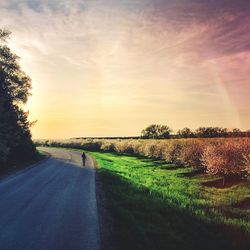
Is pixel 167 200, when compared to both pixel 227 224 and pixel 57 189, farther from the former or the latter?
pixel 57 189

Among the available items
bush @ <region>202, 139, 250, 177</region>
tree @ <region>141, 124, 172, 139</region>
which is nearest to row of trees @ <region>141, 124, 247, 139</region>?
tree @ <region>141, 124, 172, 139</region>

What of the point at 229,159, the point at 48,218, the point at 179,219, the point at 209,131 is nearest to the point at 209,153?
the point at 229,159

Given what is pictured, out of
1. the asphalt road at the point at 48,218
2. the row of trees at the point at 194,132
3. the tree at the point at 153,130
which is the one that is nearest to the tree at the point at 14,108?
the asphalt road at the point at 48,218

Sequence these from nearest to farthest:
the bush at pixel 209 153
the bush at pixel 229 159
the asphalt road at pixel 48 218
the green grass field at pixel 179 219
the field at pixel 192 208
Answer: the asphalt road at pixel 48 218 → the green grass field at pixel 179 219 → the field at pixel 192 208 → the bush at pixel 229 159 → the bush at pixel 209 153

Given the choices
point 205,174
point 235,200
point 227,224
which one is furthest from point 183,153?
point 227,224

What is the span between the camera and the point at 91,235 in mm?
10641

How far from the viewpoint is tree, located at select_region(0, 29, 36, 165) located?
36875mm

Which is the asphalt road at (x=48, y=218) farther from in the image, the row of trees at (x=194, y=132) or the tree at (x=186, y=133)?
the tree at (x=186, y=133)

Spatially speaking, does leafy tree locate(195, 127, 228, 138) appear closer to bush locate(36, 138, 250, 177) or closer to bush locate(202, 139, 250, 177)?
bush locate(36, 138, 250, 177)

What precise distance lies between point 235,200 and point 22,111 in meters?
29.2

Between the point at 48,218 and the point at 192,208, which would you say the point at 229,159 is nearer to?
the point at 192,208

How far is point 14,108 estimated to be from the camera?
40.4 m

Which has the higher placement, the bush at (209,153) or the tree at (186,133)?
the tree at (186,133)

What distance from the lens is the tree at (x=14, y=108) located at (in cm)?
3688
